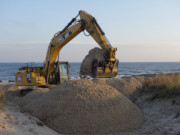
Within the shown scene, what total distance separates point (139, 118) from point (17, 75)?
8.41 m

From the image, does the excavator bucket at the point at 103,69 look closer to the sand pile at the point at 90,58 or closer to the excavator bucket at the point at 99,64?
the excavator bucket at the point at 99,64

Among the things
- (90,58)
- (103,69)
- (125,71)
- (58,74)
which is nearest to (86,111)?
(103,69)

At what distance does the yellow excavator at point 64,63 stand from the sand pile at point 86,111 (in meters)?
1.81

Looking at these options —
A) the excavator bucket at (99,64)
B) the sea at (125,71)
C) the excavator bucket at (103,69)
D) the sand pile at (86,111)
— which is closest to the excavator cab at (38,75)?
the sea at (125,71)

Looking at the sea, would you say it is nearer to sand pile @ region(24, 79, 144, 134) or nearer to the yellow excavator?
the yellow excavator

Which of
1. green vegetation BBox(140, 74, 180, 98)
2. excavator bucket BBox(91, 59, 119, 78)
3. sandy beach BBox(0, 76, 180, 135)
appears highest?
excavator bucket BBox(91, 59, 119, 78)

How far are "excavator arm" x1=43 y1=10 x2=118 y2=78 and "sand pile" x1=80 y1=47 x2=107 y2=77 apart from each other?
304 mm

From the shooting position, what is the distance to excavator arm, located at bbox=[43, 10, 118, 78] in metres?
10.3

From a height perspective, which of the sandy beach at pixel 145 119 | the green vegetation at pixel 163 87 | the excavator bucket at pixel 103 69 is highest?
the excavator bucket at pixel 103 69

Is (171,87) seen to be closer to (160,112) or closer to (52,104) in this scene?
(160,112)

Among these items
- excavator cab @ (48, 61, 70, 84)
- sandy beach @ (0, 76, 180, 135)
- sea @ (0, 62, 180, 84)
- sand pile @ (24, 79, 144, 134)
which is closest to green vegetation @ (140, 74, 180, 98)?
sandy beach @ (0, 76, 180, 135)

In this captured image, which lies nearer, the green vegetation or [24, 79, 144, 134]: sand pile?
[24, 79, 144, 134]: sand pile

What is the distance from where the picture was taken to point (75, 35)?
39.2 feet

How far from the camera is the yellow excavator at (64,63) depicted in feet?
32.7
